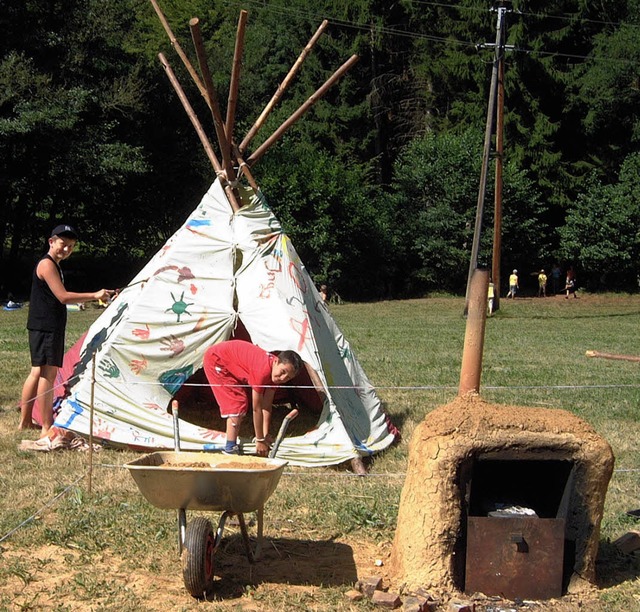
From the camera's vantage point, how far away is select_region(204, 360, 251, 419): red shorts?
693cm

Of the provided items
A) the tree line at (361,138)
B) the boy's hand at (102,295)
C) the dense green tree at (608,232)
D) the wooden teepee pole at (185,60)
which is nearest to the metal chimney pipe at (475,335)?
the boy's hand at (102,295)

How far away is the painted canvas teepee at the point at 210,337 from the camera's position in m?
7.52

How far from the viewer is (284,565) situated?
5172 millimetres

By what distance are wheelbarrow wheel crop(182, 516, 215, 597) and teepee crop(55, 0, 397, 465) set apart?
9.16 ft

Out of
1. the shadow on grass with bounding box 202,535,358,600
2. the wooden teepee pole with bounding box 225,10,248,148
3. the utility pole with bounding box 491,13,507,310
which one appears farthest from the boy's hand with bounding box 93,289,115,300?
the utility pole with bounding box 491,13,507,310

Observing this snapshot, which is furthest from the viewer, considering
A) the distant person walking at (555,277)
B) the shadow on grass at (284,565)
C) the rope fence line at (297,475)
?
the distant person walking at (555,277)

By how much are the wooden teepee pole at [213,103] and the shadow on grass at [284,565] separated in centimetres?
388

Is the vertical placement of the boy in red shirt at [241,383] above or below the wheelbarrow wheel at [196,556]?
above

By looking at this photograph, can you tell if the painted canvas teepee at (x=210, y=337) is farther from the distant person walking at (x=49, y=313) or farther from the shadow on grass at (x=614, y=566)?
the shadow on grass at (x=614, y=566)

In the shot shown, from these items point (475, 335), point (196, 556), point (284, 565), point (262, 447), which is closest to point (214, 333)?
point (262, 447)

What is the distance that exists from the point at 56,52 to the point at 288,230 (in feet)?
30.6

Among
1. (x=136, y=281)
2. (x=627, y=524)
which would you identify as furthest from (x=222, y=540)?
(x=136, y=281)

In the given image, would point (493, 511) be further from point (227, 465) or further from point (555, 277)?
point (555, 277)

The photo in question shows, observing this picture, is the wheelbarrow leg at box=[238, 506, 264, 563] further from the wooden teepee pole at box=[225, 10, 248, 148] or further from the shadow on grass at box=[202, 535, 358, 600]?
the wooden teepee pole at box=[225, 10, 248, 148]
